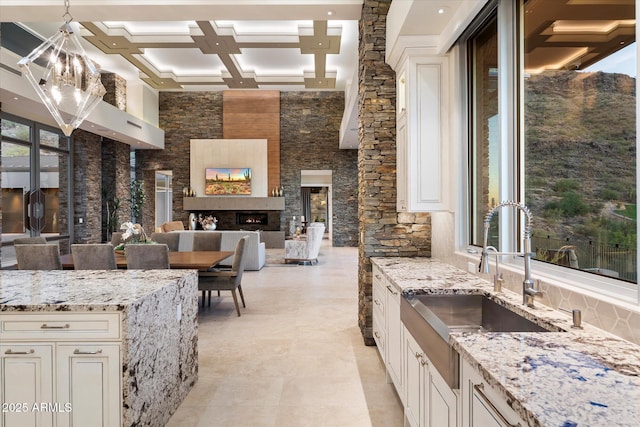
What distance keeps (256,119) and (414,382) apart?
1135 centimetres

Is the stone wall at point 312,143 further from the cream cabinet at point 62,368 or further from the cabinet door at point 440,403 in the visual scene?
the cabinet door at point 440,403

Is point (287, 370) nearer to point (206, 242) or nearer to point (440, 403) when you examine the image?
point (440, 403)

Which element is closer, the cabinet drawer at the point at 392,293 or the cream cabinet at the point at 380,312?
the cabinet drawer at the point at 392,293

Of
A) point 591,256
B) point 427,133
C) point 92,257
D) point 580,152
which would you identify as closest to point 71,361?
point 92,257

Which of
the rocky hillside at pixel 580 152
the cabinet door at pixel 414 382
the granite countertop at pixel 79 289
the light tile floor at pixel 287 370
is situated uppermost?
the rocky hillside at pixel 580 152

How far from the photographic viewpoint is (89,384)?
1.94 metres

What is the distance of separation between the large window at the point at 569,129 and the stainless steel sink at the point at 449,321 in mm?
382

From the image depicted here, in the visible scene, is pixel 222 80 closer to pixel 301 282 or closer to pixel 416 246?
pixel 301 282

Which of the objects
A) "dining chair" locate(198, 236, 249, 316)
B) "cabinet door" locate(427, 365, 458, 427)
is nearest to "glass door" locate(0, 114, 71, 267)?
"dining chair" locate(198, 236, 249, 316)

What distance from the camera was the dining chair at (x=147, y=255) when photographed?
3.95 meters

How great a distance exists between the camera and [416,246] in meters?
3.83

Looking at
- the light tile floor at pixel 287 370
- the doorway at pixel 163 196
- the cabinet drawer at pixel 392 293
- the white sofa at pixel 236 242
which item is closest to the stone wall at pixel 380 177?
the light tile floor at pixel 287 370

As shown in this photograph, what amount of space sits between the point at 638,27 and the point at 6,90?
7787mm

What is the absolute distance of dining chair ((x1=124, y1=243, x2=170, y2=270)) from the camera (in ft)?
13.0
